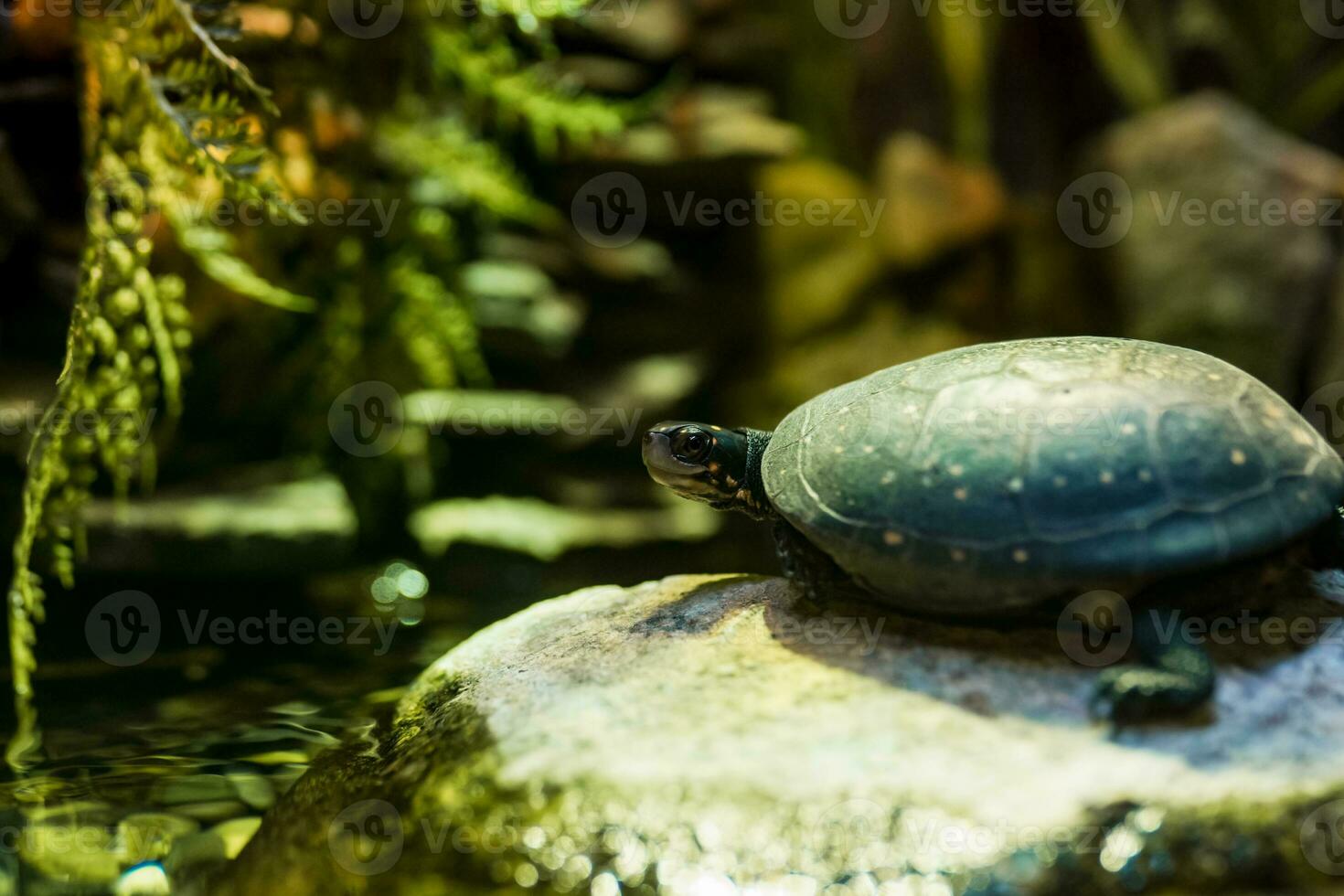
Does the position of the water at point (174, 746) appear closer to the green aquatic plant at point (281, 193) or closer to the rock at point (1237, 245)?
the green aquatic plant at point (281, 193)

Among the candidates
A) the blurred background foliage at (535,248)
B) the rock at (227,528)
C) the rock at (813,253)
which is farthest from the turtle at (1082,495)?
the rock at (813,253)

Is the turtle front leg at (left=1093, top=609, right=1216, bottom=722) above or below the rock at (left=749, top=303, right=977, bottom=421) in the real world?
above

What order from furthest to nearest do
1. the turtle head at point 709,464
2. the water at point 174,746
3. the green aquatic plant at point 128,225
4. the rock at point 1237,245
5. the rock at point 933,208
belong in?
the rock at point 933,208 < the rock at point 1237,245 < the green aquatic plant at point 128,225 < the turtle head at point 709,464 < the water at point 174,746

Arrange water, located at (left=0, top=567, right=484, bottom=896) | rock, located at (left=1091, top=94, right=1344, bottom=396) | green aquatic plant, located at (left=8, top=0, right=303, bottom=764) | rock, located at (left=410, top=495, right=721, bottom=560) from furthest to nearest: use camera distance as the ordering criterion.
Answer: rock, located at (left=1091, top=94, right=1344, bottom=396), rock, located at (left=410, top=495, right=721, bottom=560), green aquatic plant, located at (left=8, top=0, right=303, bottom=764), water, located at (left=0, top=567, right=484, bottom=896)

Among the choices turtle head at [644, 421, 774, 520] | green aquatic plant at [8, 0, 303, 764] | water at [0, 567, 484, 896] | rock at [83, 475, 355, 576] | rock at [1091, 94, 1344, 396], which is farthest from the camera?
rock at [1091, 94, 1344, 396]

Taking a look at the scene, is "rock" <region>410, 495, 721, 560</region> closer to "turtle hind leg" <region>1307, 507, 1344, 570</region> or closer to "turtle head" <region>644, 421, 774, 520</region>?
"turtle head" <region>644, 421, 774, 520</region>

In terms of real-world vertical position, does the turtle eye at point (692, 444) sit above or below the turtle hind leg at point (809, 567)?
above

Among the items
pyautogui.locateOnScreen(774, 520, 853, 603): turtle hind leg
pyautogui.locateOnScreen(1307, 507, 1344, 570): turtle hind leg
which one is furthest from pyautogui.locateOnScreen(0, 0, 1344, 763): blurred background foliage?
pyautogui.locateOnScreen(1307, 507, 1344, 570): turtle hind leg
